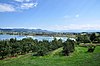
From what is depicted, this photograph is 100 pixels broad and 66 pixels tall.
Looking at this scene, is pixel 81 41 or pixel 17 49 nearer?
pixel 17 49

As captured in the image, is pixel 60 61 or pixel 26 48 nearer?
pixel 60 61

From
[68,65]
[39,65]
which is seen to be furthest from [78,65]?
[39,65]

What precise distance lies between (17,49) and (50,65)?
3623cm

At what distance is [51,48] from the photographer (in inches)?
3561

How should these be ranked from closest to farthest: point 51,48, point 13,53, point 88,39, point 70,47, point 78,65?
point 78,65
point 70,47
point 13,53
point 51,48
point 88,39

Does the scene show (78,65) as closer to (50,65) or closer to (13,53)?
(50,65)

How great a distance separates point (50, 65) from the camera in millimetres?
48562

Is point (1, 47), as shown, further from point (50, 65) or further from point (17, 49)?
point (50, 65)

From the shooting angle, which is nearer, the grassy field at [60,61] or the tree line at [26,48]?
the grassy field at [60,61]

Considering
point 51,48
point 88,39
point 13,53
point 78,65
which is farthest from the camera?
point 88,39

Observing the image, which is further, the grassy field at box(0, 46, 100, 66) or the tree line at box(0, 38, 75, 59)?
the tree line at box(0, 38, 75, 59)

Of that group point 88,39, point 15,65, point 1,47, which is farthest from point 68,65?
point 88,39

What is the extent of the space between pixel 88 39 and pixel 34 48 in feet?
136

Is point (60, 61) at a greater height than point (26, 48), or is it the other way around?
point (26, 48)
